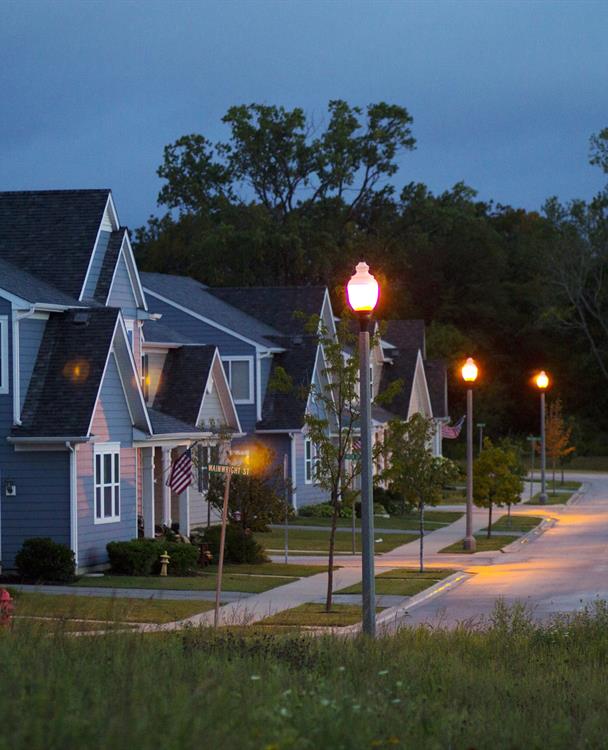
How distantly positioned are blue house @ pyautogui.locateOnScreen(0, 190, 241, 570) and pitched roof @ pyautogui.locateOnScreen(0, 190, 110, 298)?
0.02 metres

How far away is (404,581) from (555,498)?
35.9m

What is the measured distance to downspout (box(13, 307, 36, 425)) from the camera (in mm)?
30453

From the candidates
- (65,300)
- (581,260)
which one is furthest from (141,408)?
(581,260)

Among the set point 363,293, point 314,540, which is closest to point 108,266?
point 314,540

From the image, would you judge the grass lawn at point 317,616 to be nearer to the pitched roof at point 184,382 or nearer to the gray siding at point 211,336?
the pitched roof at point 184,382

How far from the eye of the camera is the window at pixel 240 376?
50.9 m

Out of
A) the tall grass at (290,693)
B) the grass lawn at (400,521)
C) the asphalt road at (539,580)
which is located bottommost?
the asphalt road at (539,580)

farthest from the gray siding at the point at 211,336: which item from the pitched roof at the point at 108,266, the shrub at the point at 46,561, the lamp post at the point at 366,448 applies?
the lamp post at the point at 366,448

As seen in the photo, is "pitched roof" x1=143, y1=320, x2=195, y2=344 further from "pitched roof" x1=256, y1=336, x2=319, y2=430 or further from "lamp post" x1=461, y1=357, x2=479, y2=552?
"lamp post" x1=461, y1=357, x2=479, y2=552

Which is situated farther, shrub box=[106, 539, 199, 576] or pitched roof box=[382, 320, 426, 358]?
pitched roof box=[382, 320, 426, 358]

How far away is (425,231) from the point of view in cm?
9806

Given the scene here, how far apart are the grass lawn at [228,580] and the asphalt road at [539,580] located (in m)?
3.62

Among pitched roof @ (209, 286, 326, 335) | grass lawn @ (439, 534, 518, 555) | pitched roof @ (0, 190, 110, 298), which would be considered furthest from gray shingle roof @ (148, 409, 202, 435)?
pitched roof @ (209, 286, 326, 335)

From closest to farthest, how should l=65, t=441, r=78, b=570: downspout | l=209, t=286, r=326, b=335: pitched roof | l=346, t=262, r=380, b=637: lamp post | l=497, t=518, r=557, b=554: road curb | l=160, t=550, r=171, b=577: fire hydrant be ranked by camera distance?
l=346, t=262, r=380, b=637: lamp post → l=65, t=441, r=78, b=570: downspout → l=160, t=550, r=171, b=577: fire hydrant → l=497, t=518, r=557, b=554: road curb → l=209, t=286, r=326, b=335: pitched roof
